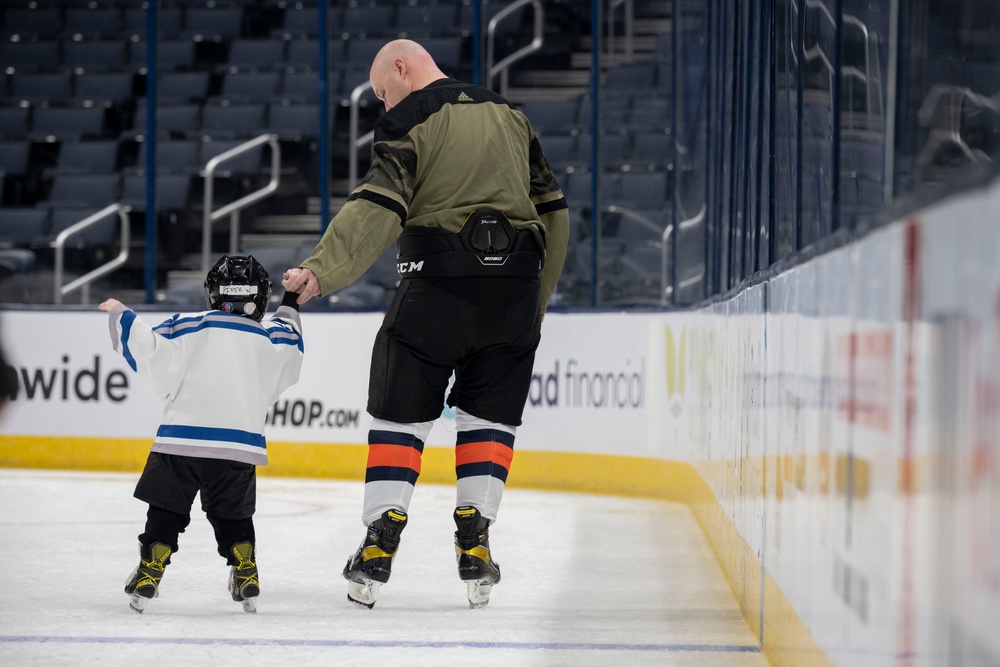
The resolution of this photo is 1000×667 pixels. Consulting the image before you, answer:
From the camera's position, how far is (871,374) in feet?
4.55

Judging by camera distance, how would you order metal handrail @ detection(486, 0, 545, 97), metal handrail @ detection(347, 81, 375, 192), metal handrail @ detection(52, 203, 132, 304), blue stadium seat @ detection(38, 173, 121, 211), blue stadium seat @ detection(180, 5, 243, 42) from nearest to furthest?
metal handrail @ detection(52, 203, 132, 304) < metal handrail @ detection(347, 81, 375, 192) < metal handrail @ detection(486, 0, 545, 97) < blue stadium seat @ detection(38, 173, 121, 211) < blue stadium seat @ detection(180, 5, 243, 42)

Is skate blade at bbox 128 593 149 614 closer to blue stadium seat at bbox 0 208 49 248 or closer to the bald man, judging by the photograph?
the bald man

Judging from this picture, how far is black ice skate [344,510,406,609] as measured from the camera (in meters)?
2.74

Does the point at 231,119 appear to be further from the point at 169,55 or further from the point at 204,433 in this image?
the point at 204,433

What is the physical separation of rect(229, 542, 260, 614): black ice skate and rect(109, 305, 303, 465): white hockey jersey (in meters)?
0.18

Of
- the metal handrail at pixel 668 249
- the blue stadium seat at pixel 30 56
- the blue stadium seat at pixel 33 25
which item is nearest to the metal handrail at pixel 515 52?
the metal handrail at pixel 668 249

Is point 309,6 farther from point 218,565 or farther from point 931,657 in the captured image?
point 931,657

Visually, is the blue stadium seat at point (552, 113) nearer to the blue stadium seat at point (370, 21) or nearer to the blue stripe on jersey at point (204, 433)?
the blue stadium seat at point (370, 21)

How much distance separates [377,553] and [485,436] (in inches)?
13.6

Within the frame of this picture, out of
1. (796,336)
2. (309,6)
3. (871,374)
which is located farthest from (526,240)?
(309,6)

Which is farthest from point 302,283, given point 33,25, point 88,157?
point 33,25

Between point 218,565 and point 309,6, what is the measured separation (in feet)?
27.8

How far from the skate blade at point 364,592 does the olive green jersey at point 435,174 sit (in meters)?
0.62

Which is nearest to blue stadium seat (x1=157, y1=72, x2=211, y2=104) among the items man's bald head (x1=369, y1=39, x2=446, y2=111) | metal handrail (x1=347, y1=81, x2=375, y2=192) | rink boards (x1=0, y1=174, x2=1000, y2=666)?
metal handrail (x1=347, y1=81, x2=375, y2=192)
